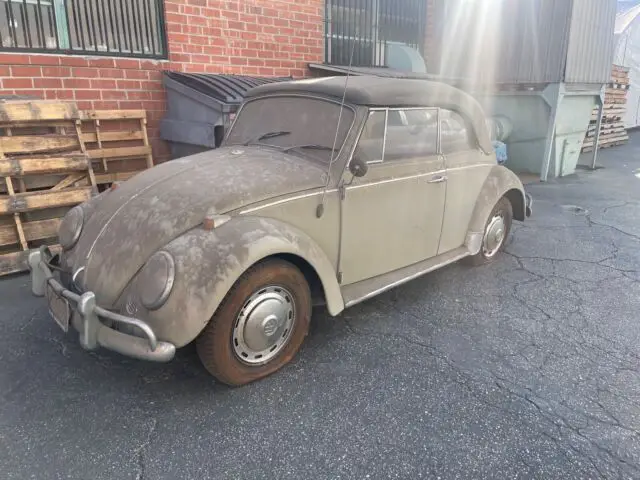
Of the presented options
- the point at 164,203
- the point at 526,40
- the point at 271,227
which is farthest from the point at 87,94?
the point at 526,40

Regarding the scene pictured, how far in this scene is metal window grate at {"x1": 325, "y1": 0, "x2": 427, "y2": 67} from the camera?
8.45m

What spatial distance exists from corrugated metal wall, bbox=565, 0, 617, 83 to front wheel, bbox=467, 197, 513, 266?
5.10m

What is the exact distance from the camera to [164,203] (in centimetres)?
295

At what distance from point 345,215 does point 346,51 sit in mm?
6327

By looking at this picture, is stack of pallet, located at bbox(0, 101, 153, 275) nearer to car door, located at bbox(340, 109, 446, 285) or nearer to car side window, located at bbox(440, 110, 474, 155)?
car door, located at bbox(340, 109, 446, 285)

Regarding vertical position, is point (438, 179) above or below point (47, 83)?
below

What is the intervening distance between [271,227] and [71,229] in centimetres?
144

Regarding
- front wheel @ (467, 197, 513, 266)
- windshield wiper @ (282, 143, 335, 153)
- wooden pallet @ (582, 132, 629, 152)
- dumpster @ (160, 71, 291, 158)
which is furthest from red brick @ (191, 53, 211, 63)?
wooden pallet @ (582, 132, 629, 152)

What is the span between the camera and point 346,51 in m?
8.74

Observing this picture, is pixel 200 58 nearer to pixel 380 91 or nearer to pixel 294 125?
pixel 294 125

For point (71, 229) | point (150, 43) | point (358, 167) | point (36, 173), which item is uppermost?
point (150, 43)

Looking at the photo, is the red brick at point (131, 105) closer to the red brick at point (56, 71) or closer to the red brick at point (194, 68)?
the red brick at point (56, 71)

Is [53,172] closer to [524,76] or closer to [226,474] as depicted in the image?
[226,474]

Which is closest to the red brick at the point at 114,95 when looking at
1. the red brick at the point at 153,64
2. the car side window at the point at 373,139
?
the red brick at the point at 153,64
